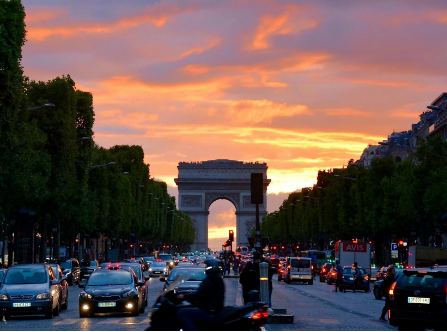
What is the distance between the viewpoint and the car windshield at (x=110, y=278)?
30.0 metres

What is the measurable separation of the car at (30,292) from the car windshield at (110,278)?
1334 millimetres

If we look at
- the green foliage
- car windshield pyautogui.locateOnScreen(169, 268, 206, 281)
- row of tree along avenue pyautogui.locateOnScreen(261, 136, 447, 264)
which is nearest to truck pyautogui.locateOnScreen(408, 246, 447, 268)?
row of tree along avenue pyautogui.locateOnScreen(261, 136, 447, 264)

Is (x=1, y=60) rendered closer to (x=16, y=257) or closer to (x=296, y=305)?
(x=296, y=305)

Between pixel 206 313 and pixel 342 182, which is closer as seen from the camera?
pixel 206 313

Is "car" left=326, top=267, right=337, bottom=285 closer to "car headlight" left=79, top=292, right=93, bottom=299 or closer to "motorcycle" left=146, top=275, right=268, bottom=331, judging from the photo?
"car headlight" left=79, top=292, right=93, bottom=299

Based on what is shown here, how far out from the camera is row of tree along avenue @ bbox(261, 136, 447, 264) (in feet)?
229

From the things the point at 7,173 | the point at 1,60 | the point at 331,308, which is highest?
the point at 1,60

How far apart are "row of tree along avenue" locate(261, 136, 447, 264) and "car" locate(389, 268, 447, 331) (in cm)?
4178

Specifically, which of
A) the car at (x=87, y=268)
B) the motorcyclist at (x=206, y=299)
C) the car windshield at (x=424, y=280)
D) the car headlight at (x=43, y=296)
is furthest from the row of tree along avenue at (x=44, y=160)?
Result: the motorcyclist at (x=206, y=299)

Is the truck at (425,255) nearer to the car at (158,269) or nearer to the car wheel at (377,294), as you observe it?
the car wheel at (377,294)

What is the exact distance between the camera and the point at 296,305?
36.9 meters

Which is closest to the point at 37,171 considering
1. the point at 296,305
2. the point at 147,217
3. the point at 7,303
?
the point at 296,305

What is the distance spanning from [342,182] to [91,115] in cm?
4481

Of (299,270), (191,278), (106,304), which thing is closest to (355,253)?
(299,270)
